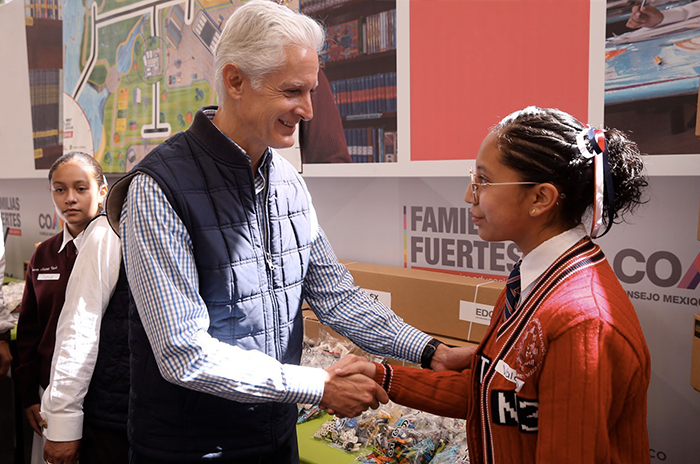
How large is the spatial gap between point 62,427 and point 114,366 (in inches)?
9.3

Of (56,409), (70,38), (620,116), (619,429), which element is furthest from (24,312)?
(70,38)

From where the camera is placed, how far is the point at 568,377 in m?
1.03

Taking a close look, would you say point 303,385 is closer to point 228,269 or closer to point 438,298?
point 228,269

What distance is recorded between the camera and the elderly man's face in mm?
1372

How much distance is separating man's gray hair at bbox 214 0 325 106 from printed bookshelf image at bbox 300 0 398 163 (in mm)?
1219

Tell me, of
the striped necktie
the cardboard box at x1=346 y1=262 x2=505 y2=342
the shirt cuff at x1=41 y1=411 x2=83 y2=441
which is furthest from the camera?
the cardboard box at x1=346 y1=262 x2=505 y2=342

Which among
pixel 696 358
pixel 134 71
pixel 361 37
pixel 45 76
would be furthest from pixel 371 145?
pixel 45 76

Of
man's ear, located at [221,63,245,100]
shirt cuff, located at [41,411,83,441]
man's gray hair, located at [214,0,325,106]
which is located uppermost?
man's gray hair, located at [214,0,325,106]

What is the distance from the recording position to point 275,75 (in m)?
1.37

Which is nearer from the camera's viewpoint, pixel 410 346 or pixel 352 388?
pixel 352 388

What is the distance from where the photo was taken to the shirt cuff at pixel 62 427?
183 centimetres

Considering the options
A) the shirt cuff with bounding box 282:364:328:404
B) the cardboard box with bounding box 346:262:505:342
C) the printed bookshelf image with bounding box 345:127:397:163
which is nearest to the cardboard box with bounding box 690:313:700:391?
the cardboard box with bounding box 346:262:505:342

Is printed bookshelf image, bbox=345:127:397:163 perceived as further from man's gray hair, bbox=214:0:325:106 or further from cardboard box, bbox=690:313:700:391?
cardboard box, bbox=690:313:700:391

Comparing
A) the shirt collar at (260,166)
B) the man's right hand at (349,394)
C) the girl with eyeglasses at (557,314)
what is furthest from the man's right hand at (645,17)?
the man's right hand at (349,394)
